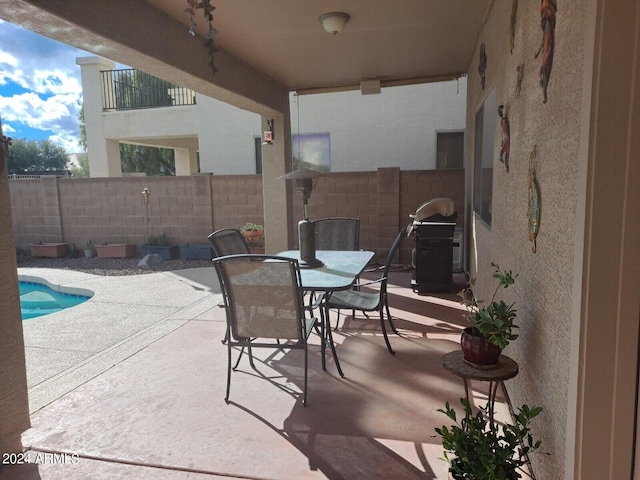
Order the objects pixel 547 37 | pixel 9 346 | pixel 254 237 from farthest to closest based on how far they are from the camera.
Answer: pixel 254 237 → pixel 9 346 → pixel 547 37

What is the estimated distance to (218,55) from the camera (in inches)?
168

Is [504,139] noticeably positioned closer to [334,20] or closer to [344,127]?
[334,20]

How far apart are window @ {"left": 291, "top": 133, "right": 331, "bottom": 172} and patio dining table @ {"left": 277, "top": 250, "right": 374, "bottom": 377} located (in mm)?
5093

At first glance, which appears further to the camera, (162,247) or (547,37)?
(162,247)

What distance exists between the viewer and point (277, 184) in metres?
6.08

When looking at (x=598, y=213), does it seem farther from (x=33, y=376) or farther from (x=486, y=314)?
(x=33, y=376)

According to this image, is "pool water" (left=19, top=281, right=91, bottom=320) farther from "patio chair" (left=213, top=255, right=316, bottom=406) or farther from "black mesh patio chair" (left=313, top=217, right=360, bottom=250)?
"patio chair" (left=213, top=255, right=316, bottom=406)

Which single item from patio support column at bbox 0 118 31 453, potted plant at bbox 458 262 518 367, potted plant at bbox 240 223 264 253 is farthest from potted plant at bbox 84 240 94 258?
potted plant at bbox 458 262 518 367

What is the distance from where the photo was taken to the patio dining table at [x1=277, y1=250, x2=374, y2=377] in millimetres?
2760

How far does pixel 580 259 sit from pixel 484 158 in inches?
126

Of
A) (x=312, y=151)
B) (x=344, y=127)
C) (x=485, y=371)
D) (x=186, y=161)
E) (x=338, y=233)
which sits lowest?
(x=485, y=371)

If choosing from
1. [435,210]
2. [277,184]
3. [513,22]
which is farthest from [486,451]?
[277,184]

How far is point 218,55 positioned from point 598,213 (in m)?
3.98

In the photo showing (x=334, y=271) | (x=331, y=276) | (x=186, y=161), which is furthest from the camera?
(x=186, y=161)
